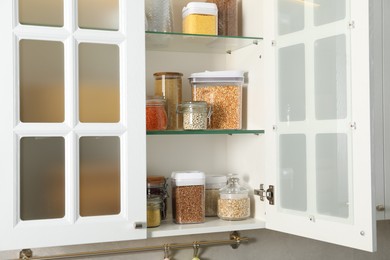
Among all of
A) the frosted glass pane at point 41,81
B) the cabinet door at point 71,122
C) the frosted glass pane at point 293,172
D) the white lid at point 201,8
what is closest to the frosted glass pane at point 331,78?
the frosted glass pane at point 293,172

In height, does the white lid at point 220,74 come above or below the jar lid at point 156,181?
above

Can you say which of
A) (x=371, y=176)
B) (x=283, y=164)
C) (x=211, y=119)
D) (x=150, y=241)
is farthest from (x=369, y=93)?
(x=150, y=241)

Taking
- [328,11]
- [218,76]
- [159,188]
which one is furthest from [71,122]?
[328,11]

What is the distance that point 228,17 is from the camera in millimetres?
1714

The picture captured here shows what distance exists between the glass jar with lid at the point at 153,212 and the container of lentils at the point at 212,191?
215 millimetres

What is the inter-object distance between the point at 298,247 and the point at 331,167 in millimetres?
740

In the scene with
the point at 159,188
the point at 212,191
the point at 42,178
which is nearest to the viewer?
the point at 42,178

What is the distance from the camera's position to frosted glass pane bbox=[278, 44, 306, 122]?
4.90 feet

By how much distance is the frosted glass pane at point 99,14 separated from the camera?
4.67 feet

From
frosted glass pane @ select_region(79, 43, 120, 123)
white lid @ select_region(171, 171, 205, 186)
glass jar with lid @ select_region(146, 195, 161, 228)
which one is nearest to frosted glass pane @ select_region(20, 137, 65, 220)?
frosted glass pane @ select_region(79, 43, 120, 123)

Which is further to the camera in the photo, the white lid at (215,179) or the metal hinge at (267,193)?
the white lid at (215,179)

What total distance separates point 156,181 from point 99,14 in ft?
1.79

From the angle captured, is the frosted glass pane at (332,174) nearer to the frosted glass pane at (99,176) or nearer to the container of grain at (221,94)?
the container of grain at (221,94)

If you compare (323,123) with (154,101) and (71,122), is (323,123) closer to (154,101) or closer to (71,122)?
(154,101)
